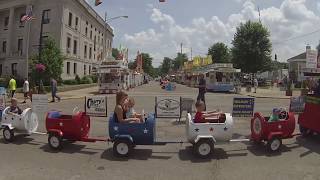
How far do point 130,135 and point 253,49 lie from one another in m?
61.7

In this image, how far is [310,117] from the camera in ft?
39.0

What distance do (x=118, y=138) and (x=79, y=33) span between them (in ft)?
178

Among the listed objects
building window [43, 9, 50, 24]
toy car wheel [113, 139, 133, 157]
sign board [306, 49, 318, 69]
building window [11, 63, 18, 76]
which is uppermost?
building window [43, 9, 50, 24]

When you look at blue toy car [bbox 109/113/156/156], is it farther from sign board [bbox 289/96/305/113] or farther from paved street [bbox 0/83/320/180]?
sign board [bbox 289/96/305/113]

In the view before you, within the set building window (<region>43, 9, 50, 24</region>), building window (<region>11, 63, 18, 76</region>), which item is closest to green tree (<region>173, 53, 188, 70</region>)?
building window (<region>11, 63, 18, 76</region>)

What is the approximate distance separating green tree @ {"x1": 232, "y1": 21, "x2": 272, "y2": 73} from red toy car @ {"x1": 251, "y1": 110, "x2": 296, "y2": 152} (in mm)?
59912

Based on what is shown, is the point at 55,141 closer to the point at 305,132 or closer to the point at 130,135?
the point at 130,135

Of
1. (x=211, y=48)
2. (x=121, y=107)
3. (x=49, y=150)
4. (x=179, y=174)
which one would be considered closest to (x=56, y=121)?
(x=49, y=150)

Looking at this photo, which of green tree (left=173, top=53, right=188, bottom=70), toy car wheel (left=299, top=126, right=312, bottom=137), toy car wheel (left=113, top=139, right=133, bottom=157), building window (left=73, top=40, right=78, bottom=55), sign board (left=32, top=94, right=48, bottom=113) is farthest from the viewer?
green tree (left=173, top=53, right=188, bottom=70)

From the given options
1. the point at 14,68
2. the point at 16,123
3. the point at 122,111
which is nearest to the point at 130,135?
the point at 122,111

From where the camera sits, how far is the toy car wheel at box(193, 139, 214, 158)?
9.82 meters

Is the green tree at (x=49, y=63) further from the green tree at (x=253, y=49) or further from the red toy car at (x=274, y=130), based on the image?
the green tree at (x=253, y=49)

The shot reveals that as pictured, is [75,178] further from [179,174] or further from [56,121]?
[56,121]

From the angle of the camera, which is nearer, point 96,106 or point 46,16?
point 96,106
